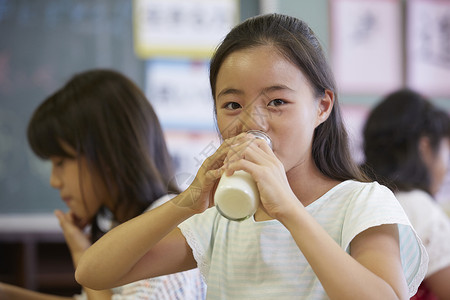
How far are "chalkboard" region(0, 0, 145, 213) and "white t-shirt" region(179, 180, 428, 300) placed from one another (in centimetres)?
195

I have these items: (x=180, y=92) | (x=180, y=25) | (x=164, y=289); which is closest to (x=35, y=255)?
(x=180, y=92)

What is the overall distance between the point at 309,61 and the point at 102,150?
27.9 inches

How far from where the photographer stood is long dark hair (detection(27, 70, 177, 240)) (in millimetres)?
1487

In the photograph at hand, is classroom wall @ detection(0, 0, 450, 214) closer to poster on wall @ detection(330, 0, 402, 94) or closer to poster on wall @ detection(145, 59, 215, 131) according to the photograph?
poster on wall @ detection(145, 59, 215, 131)

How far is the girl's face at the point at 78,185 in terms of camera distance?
150cm

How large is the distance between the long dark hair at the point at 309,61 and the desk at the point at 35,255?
79.0 inches

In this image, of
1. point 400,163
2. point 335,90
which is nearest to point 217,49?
point 335,90

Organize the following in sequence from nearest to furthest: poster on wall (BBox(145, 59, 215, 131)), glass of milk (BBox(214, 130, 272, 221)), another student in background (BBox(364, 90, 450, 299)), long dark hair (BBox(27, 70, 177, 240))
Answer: glass of milk (BBox(214, 130, 272, 221)) → long dark hair (BBox(27, 70, 177, 240)) → another student in background (BBox(364, 90, 450, 299)) → poster on wall (BBox(145, 59, 215, 131))

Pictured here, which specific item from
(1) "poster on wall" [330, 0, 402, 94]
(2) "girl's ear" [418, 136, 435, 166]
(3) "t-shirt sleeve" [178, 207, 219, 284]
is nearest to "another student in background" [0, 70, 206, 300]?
(3) "t-shirt sleeve" [178, 207, 219, 284]

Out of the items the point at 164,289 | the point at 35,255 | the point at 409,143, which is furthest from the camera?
the point at 35,255

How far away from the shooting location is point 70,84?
5.19 ft

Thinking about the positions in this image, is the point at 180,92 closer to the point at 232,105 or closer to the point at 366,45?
the point at 366,45

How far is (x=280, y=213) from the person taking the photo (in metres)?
0.80

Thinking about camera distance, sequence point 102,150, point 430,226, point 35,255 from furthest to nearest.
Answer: point 35,255
point 430,226
point 102,150
